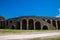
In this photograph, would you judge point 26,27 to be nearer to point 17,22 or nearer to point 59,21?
point 17,22

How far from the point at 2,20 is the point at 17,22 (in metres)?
12.9

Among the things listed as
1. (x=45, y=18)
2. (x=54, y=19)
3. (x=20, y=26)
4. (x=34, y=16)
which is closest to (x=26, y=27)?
(x=20, y=26)

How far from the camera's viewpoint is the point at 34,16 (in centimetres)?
5431

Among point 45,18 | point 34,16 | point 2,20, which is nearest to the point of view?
point 34,16

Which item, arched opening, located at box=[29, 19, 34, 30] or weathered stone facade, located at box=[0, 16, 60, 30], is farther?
arched opening, located at box=[29, 19, 34, 30]

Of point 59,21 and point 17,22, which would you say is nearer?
point 17,22

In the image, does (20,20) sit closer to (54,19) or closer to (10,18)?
(10,18)

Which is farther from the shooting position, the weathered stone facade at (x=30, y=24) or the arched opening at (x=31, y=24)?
the arched opening at (x=31, y=24)

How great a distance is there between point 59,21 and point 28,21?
57.2 feet

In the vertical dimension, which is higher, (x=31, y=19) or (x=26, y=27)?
(x=31, y=19)

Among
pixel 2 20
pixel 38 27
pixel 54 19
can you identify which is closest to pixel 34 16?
pixel 38 27

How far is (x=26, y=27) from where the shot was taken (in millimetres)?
55719

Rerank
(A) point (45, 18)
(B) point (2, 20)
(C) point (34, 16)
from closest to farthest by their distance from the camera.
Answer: (C) point (34, 16) < (A) point (45, 18) < (B) point (2, 20)

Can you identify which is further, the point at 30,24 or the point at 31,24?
the point at 30,24
